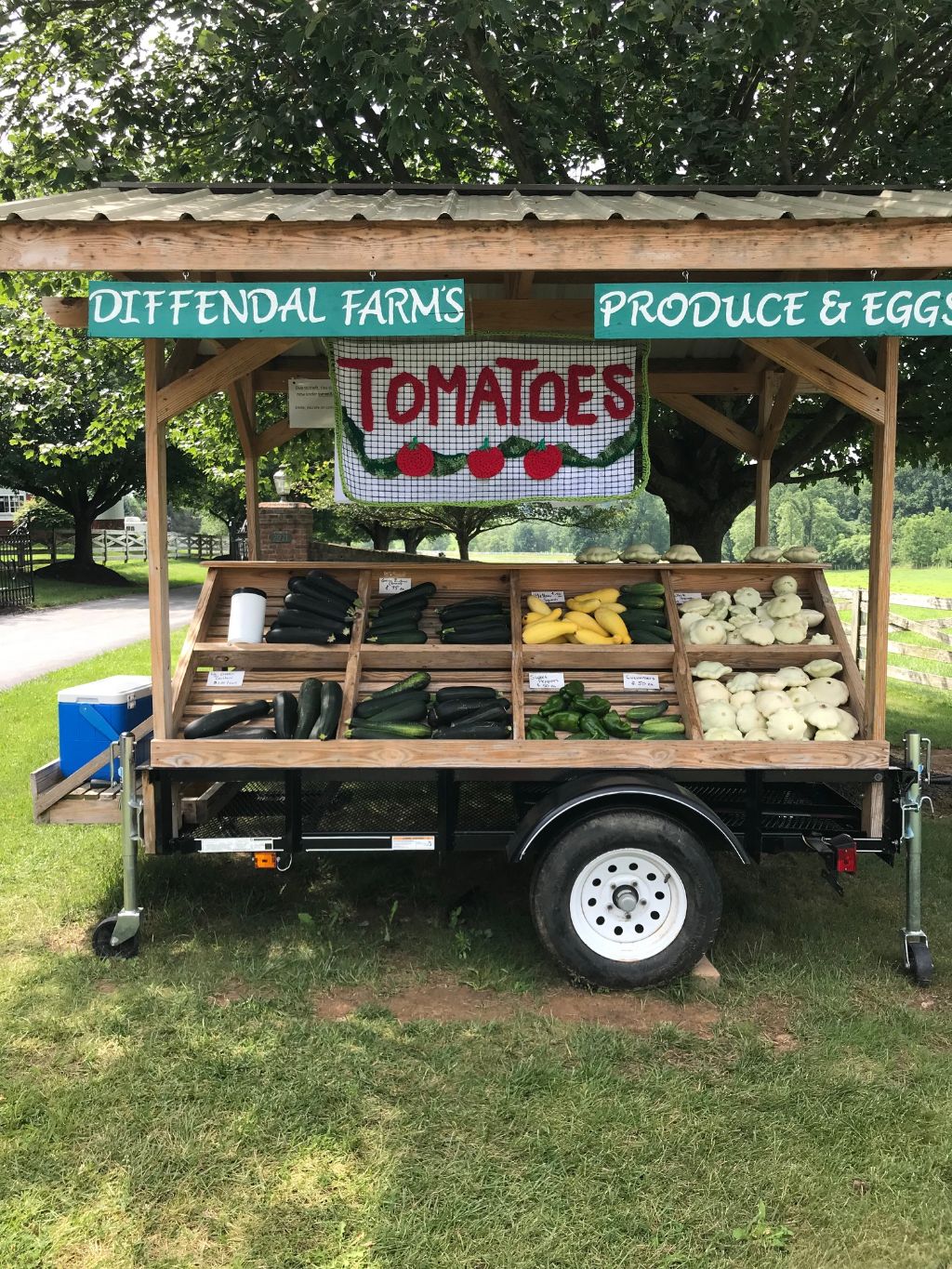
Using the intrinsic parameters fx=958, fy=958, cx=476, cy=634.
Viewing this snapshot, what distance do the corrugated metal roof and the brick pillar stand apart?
15.1 feet

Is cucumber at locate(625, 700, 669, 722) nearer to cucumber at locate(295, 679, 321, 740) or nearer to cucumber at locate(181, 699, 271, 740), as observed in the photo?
cucumber at locate(295, 679, 321, 740)

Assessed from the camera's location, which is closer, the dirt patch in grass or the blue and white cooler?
the dirt patch in grass

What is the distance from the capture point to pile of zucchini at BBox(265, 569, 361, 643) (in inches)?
200

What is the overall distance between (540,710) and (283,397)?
6311 millimetres

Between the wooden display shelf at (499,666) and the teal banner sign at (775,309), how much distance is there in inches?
57.8

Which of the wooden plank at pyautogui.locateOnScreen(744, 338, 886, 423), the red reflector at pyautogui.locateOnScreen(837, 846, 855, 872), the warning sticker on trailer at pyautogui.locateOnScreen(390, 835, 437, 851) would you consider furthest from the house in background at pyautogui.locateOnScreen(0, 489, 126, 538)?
the red reflector at pyautogui.locateOnScreen(837, 846, 855, 872)

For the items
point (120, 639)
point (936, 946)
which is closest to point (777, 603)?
point (936, 946)

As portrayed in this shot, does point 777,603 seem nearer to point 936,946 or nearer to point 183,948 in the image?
point 936,946

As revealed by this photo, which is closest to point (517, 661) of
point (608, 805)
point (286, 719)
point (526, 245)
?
point (608, 805)

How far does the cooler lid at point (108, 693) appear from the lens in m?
4.96

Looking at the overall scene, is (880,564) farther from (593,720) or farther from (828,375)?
(593,720)

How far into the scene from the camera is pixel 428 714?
4770 millimetres

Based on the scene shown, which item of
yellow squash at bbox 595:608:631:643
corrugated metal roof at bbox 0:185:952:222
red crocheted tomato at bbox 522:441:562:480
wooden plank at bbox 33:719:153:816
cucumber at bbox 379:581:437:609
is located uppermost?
corrugated metal roof at bbox 0:185:952:222

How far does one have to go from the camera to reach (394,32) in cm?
641
